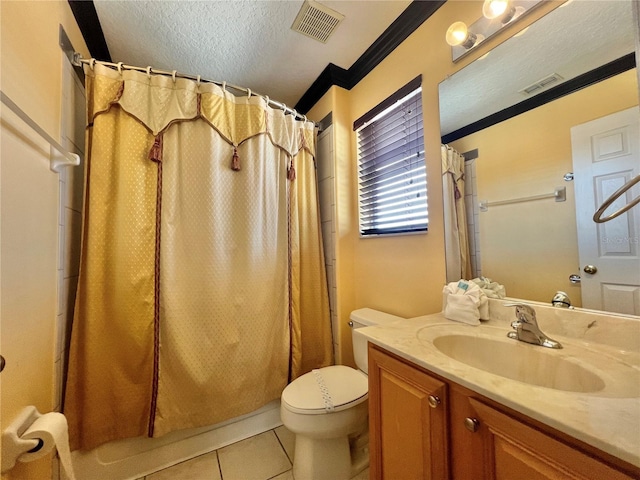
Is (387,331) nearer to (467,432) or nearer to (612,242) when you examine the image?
(467,432)

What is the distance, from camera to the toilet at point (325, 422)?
1.06 meters

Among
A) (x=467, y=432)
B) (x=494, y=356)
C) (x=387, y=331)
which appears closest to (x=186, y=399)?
(x=387, y=331)

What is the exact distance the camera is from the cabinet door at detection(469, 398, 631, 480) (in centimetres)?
40

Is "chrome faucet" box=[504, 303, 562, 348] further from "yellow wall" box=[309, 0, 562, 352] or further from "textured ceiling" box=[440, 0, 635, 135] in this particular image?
"textured ceiling" box=[440, 0, 635, 135]

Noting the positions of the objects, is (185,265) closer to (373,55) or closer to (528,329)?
(528,329)

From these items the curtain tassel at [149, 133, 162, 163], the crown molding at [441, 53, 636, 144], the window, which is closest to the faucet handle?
the window

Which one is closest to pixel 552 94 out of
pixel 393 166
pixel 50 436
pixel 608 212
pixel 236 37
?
pixel 608 212

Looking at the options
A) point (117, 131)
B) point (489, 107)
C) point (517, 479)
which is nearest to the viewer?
point (517, 479)

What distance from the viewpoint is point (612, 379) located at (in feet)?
1.84

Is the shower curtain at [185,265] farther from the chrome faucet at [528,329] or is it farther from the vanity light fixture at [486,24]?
the chrome faucet at [528,329]

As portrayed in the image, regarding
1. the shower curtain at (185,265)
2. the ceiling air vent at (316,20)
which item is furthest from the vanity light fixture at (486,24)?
the shower curtain at (185,265)

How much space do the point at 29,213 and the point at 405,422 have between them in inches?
54.2

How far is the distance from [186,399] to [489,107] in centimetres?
203

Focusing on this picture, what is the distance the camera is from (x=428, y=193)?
122 centimetres
